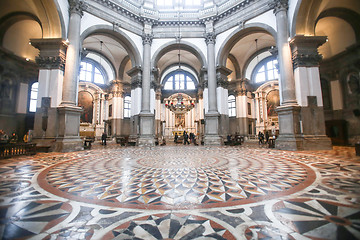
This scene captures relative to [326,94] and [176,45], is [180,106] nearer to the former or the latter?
[176,45]

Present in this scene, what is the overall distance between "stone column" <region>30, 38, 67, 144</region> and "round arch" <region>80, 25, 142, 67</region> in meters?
1.84

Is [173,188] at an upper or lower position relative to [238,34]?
lower

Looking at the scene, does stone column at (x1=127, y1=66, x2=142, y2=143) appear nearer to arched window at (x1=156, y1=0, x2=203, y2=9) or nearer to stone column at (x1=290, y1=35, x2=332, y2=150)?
arched window at (x1=156, y1=0, x2=203, y2=9)

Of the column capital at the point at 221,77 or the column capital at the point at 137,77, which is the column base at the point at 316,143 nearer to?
the column capital at the point at 221,77

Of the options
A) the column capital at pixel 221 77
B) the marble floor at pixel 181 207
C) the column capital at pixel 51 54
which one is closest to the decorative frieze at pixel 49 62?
the column capital at pixel 51 54

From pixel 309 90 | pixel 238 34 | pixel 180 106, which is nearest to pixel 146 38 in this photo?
pixel 180 106

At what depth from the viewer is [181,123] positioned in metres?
22.1

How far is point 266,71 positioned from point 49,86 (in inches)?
771

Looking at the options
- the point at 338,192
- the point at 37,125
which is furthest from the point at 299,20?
the point at 37,125

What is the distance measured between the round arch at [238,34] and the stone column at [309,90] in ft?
6.65

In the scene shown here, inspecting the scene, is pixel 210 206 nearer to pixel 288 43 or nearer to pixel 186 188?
pixel 186 188

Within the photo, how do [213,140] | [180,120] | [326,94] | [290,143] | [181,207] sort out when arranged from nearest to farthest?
[181,207] → [290,143] → [213,140] → [326,94] → [180,120]

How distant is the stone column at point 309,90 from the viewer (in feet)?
23.9

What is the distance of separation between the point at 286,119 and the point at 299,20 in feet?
16.8
